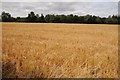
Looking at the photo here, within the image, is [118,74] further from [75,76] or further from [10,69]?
[10,69]

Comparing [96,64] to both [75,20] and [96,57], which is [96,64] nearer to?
[96,57]

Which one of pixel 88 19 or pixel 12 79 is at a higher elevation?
pixel 88 19

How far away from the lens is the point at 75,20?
38781 millimetres

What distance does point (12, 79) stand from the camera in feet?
14.9

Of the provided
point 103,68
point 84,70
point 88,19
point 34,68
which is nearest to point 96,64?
point 103,68

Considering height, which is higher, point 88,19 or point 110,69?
point 88,19

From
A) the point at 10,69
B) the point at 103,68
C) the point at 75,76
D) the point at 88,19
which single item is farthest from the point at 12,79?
the point at 88,19

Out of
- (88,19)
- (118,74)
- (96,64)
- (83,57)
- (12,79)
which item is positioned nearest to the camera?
(12,79)

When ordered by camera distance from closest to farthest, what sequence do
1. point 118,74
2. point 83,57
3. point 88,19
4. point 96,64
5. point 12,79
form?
point 12,79, point 118,74, point 96,64, point 83,57, point 88,19

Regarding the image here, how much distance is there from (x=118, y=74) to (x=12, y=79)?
2130mm

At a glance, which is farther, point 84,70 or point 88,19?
point 88,19

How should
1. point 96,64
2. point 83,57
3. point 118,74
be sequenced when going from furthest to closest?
point 83,57, point 96,64, point 118,74

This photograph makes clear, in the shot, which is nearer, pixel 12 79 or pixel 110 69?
pixel 12 79

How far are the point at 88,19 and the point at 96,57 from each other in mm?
32813
